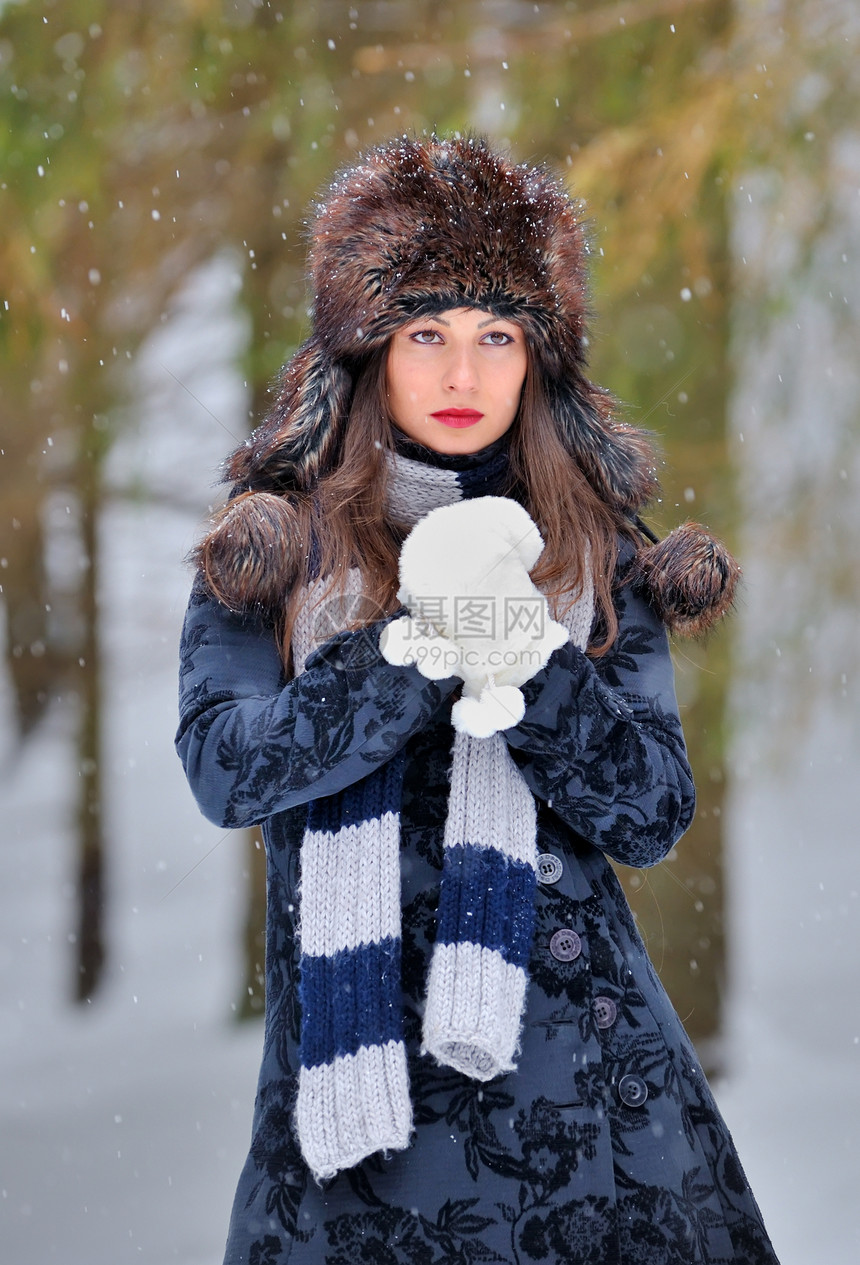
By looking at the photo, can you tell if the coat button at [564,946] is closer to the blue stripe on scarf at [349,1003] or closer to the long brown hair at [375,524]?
the blue stripe on scarf at [349,1003]

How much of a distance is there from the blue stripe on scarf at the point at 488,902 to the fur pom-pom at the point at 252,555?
44 centimetres

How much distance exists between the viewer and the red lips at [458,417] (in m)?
1.67

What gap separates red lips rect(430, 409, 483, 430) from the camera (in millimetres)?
1672

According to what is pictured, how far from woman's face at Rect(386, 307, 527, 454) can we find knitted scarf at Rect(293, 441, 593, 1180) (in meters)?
0.32

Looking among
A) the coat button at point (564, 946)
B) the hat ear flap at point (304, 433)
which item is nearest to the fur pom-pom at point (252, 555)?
the hat ear flap at point (304, 433)

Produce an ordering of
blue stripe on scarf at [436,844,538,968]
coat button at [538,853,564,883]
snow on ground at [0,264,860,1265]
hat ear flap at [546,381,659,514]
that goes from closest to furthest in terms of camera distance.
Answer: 1. blue stripe on scarf at [436,844,538,968]
2. coat button at [538,853,564,883]
3. hat ear flap at [546,381,659,514]
4. snow on ground at [0,264,860,1265]

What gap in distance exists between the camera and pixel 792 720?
438 centimetres

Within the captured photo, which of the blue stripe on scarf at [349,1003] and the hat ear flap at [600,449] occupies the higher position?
the hat ear flap at [600,449]

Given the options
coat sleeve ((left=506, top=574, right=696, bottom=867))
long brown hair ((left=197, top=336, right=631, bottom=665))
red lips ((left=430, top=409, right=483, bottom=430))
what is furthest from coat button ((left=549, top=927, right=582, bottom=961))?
red lips ((left=430, top=409, right=483, bottom=430))

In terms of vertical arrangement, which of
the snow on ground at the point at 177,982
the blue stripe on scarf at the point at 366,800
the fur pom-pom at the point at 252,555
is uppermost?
the fur pom-pom at the point at 252,555

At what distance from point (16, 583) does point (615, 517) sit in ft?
13.0

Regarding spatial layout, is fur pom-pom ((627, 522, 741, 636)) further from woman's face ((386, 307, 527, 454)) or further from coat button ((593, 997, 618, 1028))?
coat button ((593, 997, 618, 1028))

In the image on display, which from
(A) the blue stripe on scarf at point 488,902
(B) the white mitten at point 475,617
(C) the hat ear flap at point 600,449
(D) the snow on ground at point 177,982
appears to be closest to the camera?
(B) the white mitten at point 475,617

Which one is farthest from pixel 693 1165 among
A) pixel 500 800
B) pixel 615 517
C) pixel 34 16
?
pixel 34 16
